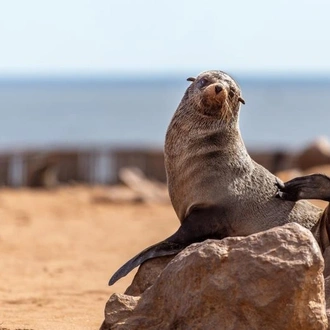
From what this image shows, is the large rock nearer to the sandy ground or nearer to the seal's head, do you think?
the sandy ground

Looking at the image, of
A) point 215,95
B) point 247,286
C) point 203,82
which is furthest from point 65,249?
point 247,286

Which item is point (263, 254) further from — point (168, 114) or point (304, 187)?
point (168, 114)

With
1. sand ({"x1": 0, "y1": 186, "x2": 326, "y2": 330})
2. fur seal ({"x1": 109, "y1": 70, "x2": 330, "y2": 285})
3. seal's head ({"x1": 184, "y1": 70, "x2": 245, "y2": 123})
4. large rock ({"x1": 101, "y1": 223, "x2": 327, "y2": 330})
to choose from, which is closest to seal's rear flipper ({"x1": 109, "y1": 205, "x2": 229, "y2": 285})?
fur seal ({"x1": 109, "y1": 70, "x2": 330, "y2": 285})

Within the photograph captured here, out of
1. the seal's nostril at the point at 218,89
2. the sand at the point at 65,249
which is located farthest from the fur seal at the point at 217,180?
the sand at the point at 65,249

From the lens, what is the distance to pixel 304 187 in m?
6.62

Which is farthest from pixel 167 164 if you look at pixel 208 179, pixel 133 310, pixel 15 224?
pixel 15 224

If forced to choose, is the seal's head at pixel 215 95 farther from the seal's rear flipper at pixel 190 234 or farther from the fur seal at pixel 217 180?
the seal's rear flipper at pixel 190 234

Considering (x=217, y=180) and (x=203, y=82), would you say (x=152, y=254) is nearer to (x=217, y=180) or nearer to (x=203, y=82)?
(x=217, y=180)

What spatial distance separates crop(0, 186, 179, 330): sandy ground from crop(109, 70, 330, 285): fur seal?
97 centimetres

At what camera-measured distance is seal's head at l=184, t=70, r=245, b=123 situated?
6711 mm

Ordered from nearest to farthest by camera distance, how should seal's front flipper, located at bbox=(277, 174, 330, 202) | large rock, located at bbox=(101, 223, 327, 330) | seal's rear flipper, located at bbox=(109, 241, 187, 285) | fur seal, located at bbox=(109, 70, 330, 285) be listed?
large rock, located at bbox=(101, 223, 327, 330) < seal's rear flipper, located at bbox=(109, 241, 187, 285) < fur seal, located at bbox=(109, 70, 330, 285) < seal's front flipper, located at bbox=(277, 174, 330, 202)

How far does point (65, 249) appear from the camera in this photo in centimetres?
1182

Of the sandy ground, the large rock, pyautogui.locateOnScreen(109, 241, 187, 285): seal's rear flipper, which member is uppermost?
the large rock

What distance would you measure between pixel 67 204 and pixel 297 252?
37.7ft
